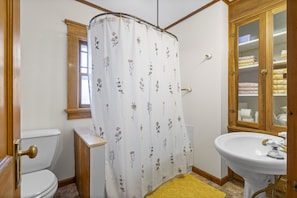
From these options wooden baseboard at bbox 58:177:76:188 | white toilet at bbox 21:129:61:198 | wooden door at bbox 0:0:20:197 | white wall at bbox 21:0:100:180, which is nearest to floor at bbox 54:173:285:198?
wooden baseboard at bbox 58:177:76:188

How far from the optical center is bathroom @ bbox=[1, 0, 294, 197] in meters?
1.67

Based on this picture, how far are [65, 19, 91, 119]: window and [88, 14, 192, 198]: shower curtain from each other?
1.88 ft

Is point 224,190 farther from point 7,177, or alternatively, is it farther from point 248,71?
point 7,177

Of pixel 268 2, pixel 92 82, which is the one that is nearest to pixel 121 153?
pixel 92 82

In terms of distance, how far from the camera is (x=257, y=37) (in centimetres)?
169

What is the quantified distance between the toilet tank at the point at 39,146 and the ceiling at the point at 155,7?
1.62 meters

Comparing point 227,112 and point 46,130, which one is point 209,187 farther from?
point 46,130

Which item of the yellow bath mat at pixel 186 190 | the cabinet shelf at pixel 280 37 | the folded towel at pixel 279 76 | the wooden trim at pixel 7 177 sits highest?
the cabinet shelf at pixel 280 37

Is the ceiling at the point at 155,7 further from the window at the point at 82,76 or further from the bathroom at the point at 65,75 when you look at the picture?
the window at the point at 82,76

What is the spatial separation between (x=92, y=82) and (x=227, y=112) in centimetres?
158

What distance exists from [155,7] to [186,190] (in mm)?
2251

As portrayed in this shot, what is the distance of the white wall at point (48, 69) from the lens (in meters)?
1.65

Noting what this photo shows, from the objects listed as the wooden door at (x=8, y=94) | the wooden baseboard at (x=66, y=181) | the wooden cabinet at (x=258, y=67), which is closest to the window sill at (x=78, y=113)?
the wooden baseboard at (x=66, y=181)

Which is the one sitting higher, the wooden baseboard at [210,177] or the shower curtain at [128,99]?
the shower curtain at [128,99]
